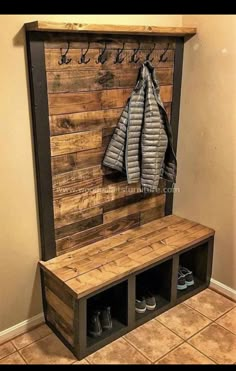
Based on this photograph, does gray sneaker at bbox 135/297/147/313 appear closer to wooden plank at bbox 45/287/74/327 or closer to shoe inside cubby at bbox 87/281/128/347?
shoe inside cubby at bbox 87/281/128/347

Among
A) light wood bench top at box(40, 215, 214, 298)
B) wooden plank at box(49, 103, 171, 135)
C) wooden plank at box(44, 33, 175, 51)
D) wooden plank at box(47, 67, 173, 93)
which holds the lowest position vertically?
light wood bench top at box(40, 215, 214, 298)

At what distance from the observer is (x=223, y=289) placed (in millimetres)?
2455

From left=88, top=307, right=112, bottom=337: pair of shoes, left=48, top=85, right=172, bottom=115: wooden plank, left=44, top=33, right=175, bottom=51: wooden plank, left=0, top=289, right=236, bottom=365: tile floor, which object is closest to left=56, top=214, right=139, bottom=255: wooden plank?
left=88, top=307, right=112, bottom=337: pair of shoes

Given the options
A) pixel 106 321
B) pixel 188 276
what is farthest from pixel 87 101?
pixel 188 276

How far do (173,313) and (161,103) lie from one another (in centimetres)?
131

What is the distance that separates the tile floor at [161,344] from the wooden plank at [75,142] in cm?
107

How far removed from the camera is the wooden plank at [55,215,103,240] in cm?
211

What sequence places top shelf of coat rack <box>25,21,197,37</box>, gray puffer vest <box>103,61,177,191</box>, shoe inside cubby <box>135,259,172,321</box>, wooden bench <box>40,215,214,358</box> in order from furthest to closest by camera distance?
shoe inside cubby <box>135,259,172,321</box> → gray puffer vest <box>103,61,177,191</box> → wooden bench <box>40,215,214,358</box> → top shelf of coat rack <box>25,21,197,37</box>

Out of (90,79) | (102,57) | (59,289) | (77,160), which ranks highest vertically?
(102,57)

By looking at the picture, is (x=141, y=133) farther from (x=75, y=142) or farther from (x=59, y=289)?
(x=59, y=289)

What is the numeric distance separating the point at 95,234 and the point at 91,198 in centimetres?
24

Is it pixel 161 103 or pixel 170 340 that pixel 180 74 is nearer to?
pixel 161 103

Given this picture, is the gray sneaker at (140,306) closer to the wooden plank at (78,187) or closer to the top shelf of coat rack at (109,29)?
the wooden plank at (78,187)

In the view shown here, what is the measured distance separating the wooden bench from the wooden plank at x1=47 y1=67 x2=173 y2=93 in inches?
37.3
